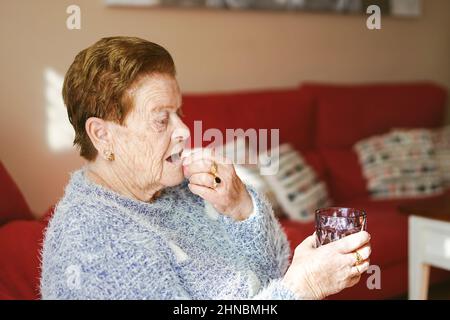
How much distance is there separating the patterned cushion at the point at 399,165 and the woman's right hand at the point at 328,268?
1895 mm

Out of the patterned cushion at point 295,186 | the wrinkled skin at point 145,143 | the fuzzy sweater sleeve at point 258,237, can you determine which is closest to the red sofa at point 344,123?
the patterned cushion at point 295,186

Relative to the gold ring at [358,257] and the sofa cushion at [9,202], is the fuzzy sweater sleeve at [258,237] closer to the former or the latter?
the gold ring at [358,257]

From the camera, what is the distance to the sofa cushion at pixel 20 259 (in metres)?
1.28

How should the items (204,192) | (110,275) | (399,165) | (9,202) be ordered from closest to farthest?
(110,275), (204,192), (9,202), (399,165)

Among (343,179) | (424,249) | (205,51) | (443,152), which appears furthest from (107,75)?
(443,152)

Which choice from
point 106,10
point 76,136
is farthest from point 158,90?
point 106,10

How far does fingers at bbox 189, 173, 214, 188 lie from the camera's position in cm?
120

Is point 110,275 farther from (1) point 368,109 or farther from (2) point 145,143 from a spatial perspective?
(1) point 368,109

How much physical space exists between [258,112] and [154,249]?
67.1 inches

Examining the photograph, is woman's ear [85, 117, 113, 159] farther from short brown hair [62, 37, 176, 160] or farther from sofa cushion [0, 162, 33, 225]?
sofa cushion [0, 162, 33, 225]

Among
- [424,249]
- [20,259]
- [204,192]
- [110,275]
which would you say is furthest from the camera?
[424,249]

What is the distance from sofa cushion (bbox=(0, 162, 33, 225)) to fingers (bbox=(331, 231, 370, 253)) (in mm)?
947

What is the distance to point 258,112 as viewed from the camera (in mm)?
2705
